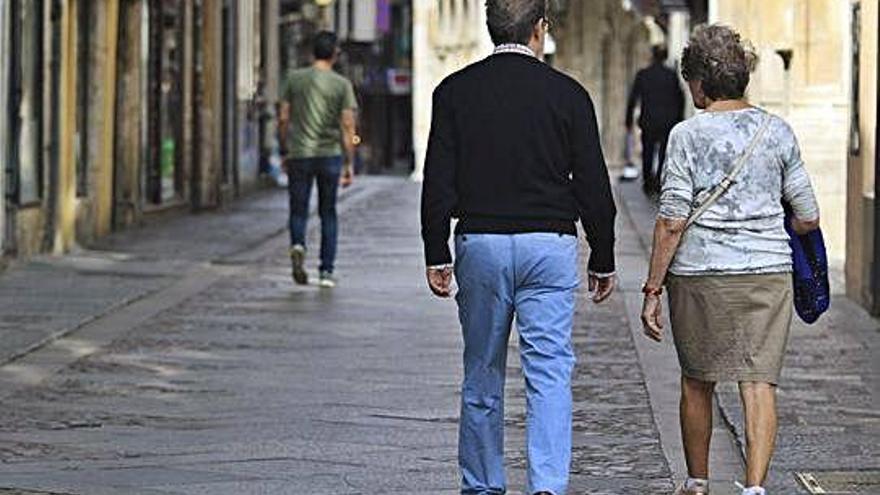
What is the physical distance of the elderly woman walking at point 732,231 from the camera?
8539 mm

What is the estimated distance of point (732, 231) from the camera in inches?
336

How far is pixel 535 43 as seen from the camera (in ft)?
27.3

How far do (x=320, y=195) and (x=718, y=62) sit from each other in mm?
10395

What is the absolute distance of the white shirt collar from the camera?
829cm

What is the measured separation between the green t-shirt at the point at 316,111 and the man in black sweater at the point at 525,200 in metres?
10.2

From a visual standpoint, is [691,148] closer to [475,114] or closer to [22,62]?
[475,114]

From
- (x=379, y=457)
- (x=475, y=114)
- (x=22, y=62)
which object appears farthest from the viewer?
(x=22, y=62)

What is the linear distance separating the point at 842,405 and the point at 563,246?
139 inches

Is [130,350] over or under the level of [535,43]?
under

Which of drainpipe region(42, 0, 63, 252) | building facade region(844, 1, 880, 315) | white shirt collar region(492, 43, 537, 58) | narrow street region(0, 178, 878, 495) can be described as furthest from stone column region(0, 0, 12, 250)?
white shirt collar region(492, 43, 537, 58)

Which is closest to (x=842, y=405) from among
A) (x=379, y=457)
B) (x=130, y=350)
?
(x=379, y=457)

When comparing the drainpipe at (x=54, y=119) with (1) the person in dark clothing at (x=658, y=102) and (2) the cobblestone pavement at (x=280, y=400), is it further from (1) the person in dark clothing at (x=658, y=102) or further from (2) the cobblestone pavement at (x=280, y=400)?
(1) the person in dark clothing at (x=658, y=102)

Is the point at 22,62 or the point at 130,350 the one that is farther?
the point at 22,62

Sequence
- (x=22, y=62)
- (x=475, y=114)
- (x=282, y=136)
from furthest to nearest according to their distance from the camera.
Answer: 1. (x=22, y=62)
2. (x=282, y=136)
3. (x=475, y=114)
